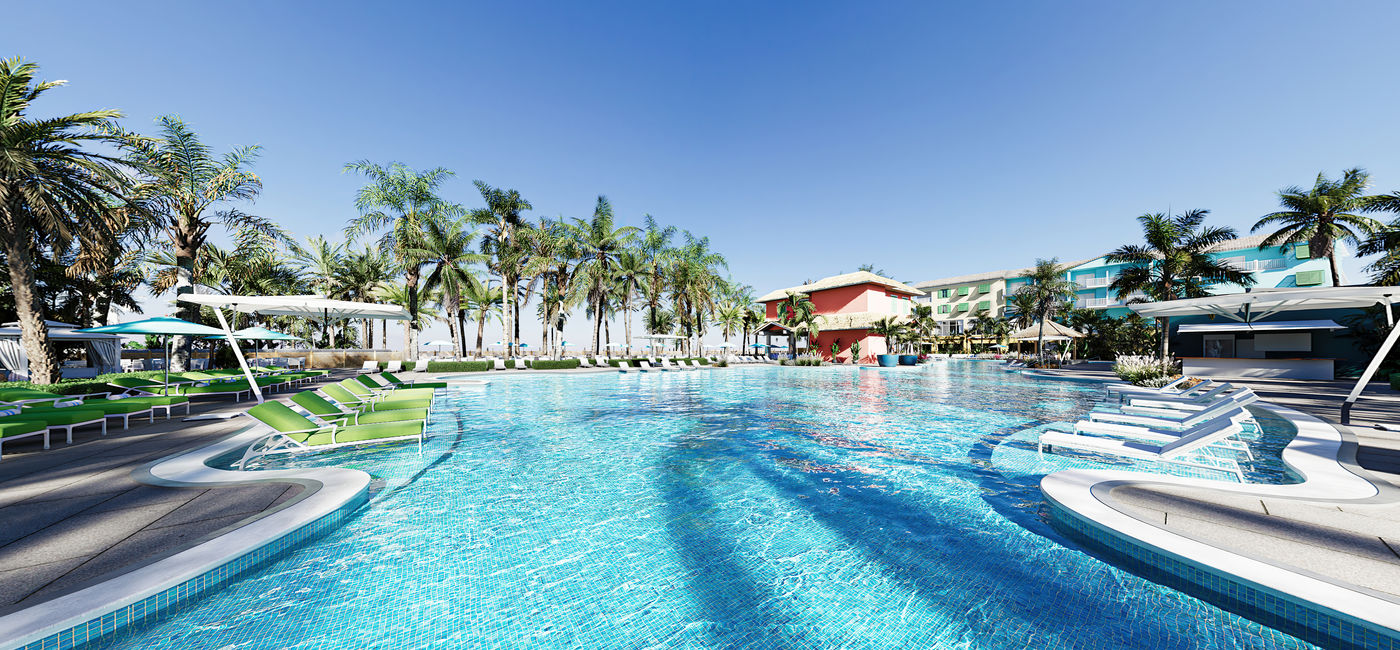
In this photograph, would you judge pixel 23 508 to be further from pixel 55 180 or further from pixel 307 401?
pixel 55 180

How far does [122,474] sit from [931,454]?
1029cm

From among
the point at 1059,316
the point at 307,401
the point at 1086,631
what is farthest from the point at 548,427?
the point at 1059,316

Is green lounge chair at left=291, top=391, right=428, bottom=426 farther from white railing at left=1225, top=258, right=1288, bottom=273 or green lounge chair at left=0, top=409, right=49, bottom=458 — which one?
white railing at left=1225, top=258, right=1288, bottom=273

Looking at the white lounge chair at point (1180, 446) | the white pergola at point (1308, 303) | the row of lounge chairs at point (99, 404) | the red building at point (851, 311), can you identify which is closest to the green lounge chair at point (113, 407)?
the row of lounge chairs at point (99, 404)

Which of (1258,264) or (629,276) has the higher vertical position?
(1258,264)

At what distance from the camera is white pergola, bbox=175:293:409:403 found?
823 centimetres

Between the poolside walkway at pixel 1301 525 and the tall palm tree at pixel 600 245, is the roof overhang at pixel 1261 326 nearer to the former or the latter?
the poolside walkway at pixel 1301 525

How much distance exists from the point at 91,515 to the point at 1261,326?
3499 cm

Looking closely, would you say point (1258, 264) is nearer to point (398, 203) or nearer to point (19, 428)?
point (19, 428)

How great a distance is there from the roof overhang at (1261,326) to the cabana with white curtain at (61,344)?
42.6 m

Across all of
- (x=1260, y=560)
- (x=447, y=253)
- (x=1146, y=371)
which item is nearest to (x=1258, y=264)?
(x=1146, y=371)

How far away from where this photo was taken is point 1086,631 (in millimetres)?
2852

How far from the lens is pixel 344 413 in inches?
295

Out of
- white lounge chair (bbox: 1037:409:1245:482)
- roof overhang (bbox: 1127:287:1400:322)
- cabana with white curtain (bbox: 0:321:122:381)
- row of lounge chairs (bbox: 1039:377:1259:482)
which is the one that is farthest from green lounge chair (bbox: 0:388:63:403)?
roof overhang (bbox: 1127:287:1400:322)
